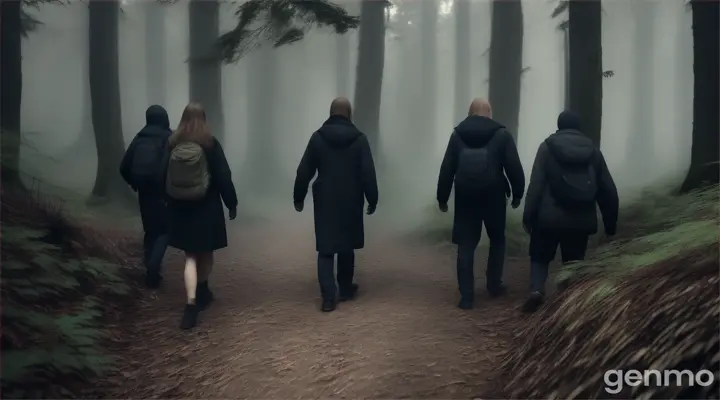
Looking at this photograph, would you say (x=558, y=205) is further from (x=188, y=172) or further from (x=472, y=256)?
(x=188, y=172)

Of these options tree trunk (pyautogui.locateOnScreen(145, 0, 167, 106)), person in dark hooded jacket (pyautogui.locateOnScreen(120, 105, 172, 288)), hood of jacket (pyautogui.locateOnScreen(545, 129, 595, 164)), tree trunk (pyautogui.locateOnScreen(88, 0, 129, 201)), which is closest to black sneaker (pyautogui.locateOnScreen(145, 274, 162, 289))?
person in dark hooded jacket (pyautogui.locateOnScreen(120, 105, 172, 288))

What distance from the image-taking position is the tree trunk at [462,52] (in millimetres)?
13695

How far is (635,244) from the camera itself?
5.53 meters

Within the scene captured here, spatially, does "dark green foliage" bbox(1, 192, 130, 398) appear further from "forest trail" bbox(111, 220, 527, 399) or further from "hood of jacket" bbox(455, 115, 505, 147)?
"hood of jacket" bbox(455, 115, 505, 147)

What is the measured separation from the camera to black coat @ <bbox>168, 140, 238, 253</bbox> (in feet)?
20.5

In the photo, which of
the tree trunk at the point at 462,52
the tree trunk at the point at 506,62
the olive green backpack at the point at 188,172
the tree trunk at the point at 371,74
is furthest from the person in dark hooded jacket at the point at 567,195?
the tree trunk at the point at 462,52

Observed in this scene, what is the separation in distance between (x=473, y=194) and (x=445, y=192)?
0.29 metres

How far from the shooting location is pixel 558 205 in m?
5.86

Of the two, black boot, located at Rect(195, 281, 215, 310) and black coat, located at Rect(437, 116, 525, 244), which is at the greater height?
black coat, located at Rect(437, 116, 525, 244)

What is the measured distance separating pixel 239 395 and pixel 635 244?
370 centimetres

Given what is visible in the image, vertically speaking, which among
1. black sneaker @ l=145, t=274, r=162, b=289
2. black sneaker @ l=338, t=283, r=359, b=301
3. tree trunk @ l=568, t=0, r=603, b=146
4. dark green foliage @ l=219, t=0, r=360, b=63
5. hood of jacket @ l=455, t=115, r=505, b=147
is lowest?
black sneaker @ l=338, t=283, r=359, b=301

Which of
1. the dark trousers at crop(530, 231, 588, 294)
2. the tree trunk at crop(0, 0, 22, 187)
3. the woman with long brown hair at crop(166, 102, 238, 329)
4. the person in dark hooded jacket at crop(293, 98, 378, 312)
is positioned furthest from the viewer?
the tree trunk at crop(0, 0, 22, 187)

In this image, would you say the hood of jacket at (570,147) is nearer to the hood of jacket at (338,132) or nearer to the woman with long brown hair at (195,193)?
the hood of jacket at (338,132)

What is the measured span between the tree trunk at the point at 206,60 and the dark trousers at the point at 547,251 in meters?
5.72
